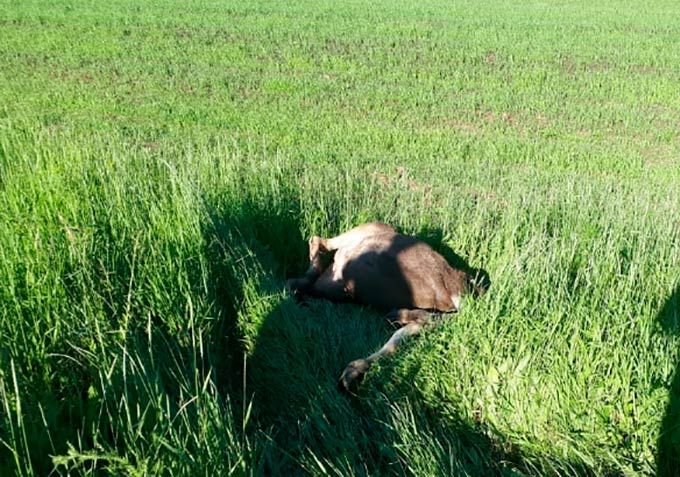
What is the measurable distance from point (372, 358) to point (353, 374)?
0.21 metres

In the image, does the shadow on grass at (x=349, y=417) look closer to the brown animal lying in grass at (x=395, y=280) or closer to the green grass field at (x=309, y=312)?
the green grass field at (x=309, y=312)

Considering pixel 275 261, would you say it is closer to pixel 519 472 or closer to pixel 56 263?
pixel 56 263

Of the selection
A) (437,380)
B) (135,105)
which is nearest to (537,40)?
(135,105)

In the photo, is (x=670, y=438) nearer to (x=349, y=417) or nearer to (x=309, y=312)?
(x=349, y=417)

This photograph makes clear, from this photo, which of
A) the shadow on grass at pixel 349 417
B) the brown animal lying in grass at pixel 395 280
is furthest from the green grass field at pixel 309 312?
the brown animal lying in grass at pixel 395 280

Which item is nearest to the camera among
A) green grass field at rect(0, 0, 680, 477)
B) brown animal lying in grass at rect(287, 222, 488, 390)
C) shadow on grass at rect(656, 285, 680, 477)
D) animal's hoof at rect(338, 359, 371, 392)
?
green grass field at rect(0, 0, 680, 477)

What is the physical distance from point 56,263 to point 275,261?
1.86 m

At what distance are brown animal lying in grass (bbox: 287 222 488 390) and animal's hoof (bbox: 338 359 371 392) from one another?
24.9 inches

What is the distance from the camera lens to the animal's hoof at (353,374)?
384 centimetres

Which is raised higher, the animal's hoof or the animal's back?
the animal's back

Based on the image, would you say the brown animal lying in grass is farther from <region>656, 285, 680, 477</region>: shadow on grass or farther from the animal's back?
<region>656, 285, 680, 477</region>: shadow on grass

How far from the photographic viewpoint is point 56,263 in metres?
3.77

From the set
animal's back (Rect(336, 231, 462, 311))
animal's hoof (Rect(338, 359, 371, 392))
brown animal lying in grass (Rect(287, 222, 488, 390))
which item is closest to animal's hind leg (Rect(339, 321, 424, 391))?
animal's hoof (Rect(338, 359, 371, 392))

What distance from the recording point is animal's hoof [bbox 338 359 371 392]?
384 cm
